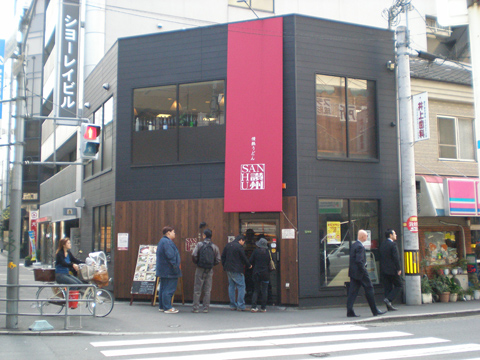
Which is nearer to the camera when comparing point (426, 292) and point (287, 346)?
point (287, 346)

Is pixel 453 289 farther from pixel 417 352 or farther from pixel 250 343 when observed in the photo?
pixel 250 343

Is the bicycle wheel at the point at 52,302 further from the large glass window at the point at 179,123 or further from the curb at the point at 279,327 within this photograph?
the large glass window at the point at 179,123

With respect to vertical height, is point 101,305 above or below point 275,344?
above

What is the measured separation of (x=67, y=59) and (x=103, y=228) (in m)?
7.82

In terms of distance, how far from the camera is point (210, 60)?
14.3m

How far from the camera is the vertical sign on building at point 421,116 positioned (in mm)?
13945

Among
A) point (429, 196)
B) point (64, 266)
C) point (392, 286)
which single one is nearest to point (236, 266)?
point (392, 286)

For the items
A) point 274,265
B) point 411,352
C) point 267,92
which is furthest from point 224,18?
point 411,352

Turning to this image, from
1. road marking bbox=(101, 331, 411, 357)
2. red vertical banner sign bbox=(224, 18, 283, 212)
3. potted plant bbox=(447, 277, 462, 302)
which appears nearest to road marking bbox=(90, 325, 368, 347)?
road marking bbox=(101, 331, 411, 357)

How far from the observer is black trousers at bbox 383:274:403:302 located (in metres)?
12.3

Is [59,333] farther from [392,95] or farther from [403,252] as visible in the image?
[392,95]

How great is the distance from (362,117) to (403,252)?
3.82 meters

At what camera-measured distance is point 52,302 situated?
1063cm

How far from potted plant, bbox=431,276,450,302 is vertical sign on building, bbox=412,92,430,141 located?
3.93 meters
